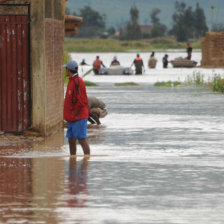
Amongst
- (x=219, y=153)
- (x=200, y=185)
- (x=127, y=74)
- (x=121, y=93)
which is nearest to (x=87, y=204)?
(x=200, y=185)

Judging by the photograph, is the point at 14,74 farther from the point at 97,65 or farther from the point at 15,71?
the point at 97,65

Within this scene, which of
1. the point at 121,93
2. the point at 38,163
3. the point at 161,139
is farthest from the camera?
the point at 121,93

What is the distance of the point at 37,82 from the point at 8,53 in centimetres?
81

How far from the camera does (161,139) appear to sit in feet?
56.0

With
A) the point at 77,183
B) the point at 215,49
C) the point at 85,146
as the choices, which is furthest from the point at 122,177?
the point at 215,49

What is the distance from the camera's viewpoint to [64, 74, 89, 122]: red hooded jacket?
13.3 meters

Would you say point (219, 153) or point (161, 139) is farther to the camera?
point (161, 139)

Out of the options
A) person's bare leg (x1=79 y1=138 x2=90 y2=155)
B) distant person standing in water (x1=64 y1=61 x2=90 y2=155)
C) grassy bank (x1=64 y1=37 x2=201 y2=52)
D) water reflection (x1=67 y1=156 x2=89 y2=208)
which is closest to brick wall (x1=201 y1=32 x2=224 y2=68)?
person's bare leg (x1=79 y1=138 x2=90 y2=155)

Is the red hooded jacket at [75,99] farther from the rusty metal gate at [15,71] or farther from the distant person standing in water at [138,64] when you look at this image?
the distant person standing in water at [138,64]

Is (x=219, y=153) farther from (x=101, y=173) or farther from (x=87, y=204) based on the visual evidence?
(x=87, y=204)

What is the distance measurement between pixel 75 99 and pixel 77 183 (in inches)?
94.5

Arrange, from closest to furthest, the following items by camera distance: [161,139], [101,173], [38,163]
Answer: [101,173] < [38,163] < [161,139]

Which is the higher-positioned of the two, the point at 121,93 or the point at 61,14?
the point at 61,14

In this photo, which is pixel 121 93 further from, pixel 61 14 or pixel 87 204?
pixel 87 204
